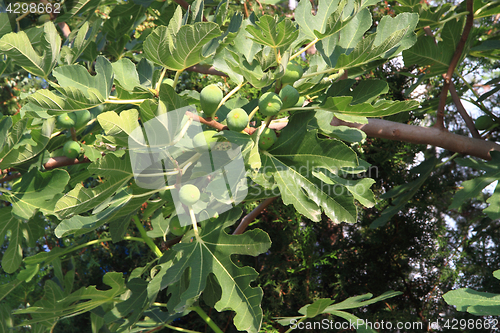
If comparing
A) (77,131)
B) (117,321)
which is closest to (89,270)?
(117,321)

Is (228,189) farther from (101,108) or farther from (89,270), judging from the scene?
(89,270)

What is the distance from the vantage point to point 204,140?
98cm

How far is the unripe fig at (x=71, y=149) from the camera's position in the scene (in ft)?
4.61

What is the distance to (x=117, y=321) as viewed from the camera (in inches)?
59.7

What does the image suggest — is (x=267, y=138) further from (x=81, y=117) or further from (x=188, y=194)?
(x=81, y=117)

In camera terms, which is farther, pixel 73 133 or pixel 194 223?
pixel 73 133

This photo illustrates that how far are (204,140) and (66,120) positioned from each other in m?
0.66

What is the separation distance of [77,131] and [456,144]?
59.2 inches

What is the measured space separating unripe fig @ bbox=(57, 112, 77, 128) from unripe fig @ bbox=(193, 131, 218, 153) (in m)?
0.62

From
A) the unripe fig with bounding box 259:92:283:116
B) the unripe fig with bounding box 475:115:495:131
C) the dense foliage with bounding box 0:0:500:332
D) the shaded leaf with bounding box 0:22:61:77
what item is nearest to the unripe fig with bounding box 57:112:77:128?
the dense foliage with bounding box 0:0:500:332

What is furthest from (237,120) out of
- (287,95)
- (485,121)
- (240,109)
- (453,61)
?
(485,121)

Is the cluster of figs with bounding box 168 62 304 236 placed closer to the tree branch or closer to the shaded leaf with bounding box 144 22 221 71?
the shaded leaf with bounding box 144 22 221 71

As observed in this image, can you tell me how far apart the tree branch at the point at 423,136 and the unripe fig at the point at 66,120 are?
3.12ft

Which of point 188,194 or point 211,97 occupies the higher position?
point 211,97
